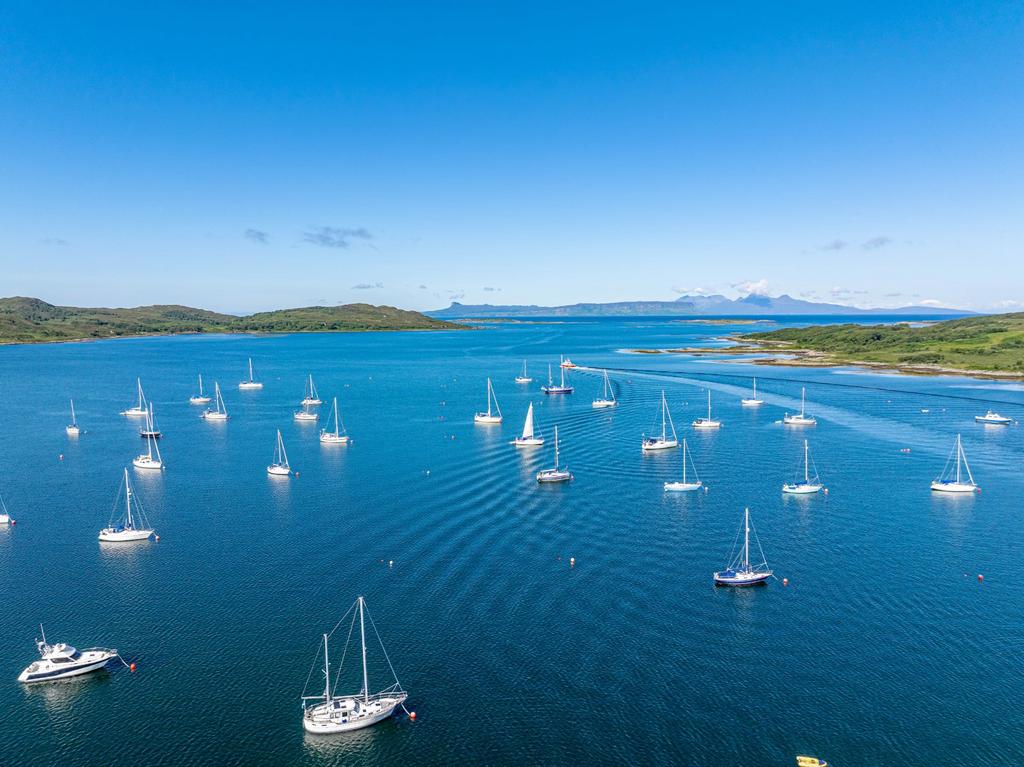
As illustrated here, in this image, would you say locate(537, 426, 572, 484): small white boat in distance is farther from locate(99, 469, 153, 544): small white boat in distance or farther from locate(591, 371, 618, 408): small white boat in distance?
locate(591, 371, 618, 408): small white boat in distance

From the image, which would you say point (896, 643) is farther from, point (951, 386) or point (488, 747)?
point (951, 386)

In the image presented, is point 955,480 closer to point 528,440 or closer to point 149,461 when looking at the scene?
point 528,440

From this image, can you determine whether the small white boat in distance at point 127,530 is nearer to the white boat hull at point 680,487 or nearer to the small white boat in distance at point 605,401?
the white boat hull at point 680,487

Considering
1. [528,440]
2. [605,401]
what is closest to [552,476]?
[528,440]

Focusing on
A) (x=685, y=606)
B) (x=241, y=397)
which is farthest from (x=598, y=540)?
(x=241, y=397)

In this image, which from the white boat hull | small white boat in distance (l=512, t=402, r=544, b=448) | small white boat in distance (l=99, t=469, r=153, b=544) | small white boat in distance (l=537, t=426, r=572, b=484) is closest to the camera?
small white boat in distance (l=99, t=469, r=153, b=544)

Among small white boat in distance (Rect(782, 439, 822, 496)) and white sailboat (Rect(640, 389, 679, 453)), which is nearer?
small white boat in distance (Rect(782, 439, 822, 496))

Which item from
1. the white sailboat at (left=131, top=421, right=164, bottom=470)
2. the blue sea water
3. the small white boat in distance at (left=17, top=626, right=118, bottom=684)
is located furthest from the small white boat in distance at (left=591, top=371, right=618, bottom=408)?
the small white boat in distance at (left=17, top=626, right=118, bottom=684)
